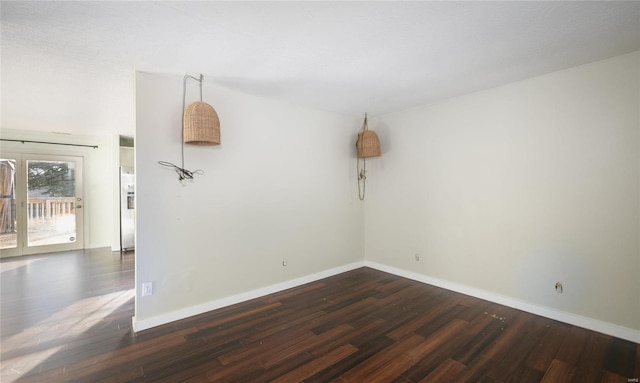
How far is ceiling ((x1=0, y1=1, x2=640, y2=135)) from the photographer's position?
5.90 ft

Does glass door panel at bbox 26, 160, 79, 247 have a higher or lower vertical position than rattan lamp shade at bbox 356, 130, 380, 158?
lower

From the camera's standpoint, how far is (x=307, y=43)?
2205 millimetres

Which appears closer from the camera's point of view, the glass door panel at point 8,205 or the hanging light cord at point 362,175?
the hanging light cord at point 362,175

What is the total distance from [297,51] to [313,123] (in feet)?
5.41

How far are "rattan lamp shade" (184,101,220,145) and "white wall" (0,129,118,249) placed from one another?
14.4 ft

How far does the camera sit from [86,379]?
6.23 feet

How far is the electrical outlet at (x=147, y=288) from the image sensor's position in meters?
2.61

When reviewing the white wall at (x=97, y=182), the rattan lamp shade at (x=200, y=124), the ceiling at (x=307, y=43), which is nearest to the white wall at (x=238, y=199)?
the rattan lamp shade at (x=200, y=124)

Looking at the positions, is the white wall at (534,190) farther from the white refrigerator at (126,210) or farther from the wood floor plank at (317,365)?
the white refrigerator at (126,210)

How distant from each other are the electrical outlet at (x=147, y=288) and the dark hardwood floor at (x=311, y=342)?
34 centimetres

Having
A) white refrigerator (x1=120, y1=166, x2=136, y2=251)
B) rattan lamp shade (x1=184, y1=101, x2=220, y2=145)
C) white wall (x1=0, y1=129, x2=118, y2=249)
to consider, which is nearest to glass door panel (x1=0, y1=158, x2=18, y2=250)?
white wall (x1=0, y1=129, x2=118, y2=249)

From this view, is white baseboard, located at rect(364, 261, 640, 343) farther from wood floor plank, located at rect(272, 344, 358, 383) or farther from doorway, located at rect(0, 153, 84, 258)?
doorway, located at rect(0, 153, 84, 258)

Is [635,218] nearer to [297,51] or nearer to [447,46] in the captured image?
[447,46]

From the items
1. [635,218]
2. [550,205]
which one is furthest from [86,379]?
[635,218]
